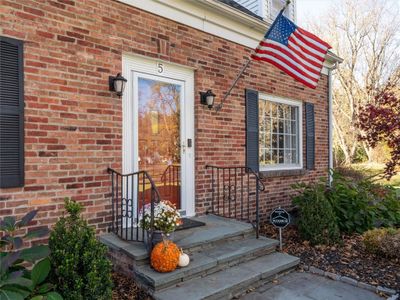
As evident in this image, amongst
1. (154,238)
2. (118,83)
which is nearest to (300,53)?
(118,83)

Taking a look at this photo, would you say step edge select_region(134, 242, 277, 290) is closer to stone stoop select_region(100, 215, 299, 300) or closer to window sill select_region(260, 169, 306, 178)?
stone stoop select_region(100, 215, 299, 300)

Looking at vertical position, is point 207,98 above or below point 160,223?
above

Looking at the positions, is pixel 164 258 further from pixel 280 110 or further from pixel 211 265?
pixel 280 110

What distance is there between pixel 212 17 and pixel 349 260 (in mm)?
3963

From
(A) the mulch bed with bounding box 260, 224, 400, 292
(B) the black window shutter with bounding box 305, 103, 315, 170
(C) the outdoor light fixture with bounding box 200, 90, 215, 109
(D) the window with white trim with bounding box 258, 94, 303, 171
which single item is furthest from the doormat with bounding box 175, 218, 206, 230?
(B) the black window shutter with bounding box 305, 103, 315, 170

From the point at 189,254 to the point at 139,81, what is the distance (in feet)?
7.46

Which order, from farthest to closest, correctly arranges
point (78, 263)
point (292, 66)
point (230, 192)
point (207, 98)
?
point (230, 192) → point (207, 98) → point (292, 66) → point (78, 263)

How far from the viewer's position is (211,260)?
11.2 ft

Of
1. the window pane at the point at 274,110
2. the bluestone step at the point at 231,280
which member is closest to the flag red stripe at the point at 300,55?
the window pane at the point at 274,110

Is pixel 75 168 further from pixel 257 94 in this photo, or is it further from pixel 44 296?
pixel 257 94

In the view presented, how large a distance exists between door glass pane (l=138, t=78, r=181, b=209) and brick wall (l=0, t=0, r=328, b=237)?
34cm

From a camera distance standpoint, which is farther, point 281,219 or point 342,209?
point 342,209

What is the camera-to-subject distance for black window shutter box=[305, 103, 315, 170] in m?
6.89

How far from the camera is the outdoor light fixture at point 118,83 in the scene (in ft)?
12.5
